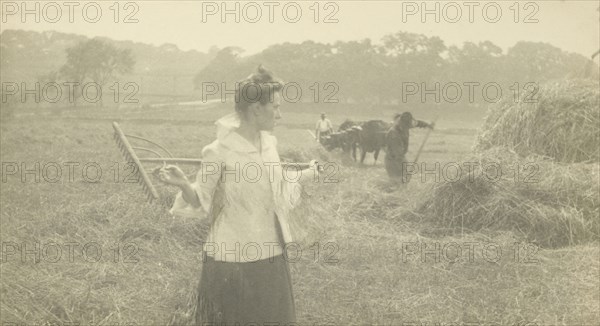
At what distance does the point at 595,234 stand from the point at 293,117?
27.4 m

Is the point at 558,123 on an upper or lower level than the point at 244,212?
upper

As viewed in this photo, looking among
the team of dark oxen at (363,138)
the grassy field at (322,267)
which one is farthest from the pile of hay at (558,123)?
the team of dark oxen at (363,138)

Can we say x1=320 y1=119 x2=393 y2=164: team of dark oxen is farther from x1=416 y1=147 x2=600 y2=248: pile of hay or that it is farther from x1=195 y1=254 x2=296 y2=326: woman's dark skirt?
x1=195 y1=254 x2=296 y2=326: woman's dark skirt

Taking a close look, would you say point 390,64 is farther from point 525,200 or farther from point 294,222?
point 294,222

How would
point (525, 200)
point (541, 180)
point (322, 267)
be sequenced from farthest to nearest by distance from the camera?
1. point (541, 180)
2. point (525, 200)
3. point (322, 267)

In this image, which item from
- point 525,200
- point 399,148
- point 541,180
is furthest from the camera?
point 399,148

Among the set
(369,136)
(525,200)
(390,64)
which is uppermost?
(390,64)

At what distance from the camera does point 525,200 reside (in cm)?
558

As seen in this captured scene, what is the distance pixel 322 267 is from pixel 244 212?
241cm

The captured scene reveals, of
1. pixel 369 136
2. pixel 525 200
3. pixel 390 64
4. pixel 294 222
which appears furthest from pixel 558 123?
pixel 390 64

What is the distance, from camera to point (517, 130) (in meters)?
6.98

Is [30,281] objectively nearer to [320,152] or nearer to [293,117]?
[320,152]

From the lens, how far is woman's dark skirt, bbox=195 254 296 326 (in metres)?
2.29

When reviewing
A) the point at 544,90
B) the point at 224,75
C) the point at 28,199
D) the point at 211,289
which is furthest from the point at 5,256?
the point at 224,75
